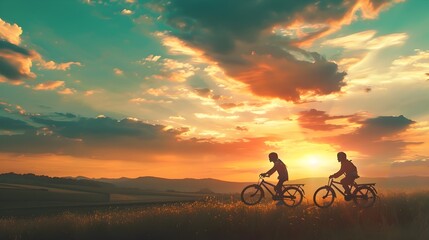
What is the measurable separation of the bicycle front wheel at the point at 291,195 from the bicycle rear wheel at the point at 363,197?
2.95 m

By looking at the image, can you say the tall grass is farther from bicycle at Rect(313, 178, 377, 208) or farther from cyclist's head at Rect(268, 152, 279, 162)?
cyclist's head at Rect(268, 152, 279, 162)

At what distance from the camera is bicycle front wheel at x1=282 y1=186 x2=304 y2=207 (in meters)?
22.6

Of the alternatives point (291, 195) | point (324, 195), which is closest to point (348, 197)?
point (324, 195)

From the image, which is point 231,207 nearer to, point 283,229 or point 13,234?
point 283,229

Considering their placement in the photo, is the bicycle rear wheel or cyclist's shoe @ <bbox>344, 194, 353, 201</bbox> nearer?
the bicycle rear wheel

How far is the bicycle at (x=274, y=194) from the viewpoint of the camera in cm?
2259

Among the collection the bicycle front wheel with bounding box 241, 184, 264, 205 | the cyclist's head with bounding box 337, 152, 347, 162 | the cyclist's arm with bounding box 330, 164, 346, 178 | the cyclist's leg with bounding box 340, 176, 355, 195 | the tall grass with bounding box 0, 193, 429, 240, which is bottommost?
the tall grass with bounding box 0, 193, 429, 240

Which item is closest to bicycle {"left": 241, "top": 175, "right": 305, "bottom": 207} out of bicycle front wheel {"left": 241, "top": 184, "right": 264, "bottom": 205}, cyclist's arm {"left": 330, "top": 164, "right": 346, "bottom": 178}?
bicycle front wheel {"left": 241, "top": 184, "right": 264, "bottom": 205}

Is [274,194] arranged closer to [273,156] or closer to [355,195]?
[273,156]

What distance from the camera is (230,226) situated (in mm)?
18609

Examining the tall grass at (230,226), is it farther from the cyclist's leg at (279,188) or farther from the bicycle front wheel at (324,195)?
the cyclist's leg at (279,188)

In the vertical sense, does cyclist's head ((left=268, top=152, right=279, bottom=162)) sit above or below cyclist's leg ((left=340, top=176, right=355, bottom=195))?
above

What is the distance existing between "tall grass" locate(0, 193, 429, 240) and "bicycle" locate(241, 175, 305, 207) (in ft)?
3.87

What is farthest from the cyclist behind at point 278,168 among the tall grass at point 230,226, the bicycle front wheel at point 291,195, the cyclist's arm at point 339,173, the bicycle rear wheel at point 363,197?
the bicycle rear wheel at point 363,197
